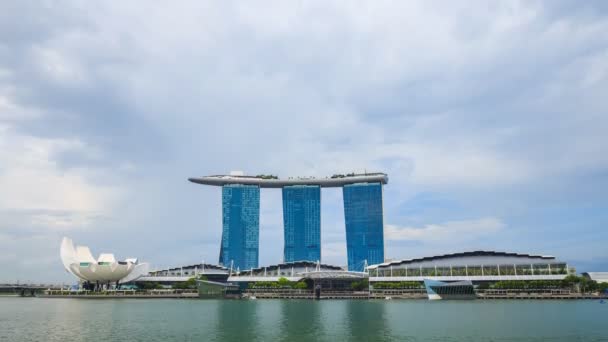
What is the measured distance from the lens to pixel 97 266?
146125 millimetres

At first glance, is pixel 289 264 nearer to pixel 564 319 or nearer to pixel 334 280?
pixel 334 280

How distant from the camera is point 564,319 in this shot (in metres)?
59.6

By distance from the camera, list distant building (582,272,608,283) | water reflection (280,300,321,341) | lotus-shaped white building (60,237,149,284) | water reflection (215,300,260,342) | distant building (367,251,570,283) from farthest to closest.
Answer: lotus-shaped white building (60,237,149,284)
distant building (582,272,608,283)
distant building (367,251,570,283)
water reflection (215,300,260,342)
water reflection (280,300,321,341)

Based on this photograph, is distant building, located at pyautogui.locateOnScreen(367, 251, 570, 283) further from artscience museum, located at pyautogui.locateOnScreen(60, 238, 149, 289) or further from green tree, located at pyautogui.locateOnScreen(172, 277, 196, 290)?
artscience museum, located at pyautogui.locateOnScreen(60, 238, 149, 289)

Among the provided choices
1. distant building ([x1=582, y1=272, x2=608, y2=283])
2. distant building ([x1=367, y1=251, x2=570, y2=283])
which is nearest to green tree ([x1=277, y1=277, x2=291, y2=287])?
distant building ([x1=367, y1=251, x2=570, y2=283])

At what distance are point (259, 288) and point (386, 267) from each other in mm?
35658

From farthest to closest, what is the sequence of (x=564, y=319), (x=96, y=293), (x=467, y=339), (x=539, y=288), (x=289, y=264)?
(x=289, y=264) → (x=96, y=293) → (x=539, y=288) → (x=564, y=319) → (x=467, y=339)

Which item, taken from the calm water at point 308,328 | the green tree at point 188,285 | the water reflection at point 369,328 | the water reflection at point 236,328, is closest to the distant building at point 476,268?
the green tree at point 188,285

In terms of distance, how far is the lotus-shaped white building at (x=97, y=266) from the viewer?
14675cm

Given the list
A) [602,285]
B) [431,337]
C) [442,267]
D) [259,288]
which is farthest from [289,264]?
[431,337]

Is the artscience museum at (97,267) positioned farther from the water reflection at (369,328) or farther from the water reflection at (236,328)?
the water reflection at (369,328)

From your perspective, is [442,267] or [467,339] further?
[442,267]

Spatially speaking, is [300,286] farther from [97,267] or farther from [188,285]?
[97,267]

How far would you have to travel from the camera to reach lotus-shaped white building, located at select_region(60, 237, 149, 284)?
147 m
